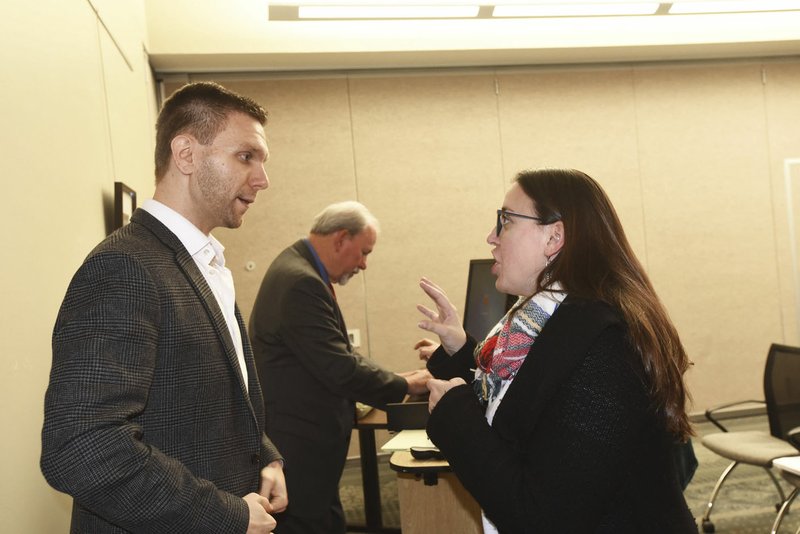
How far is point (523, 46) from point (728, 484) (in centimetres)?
353

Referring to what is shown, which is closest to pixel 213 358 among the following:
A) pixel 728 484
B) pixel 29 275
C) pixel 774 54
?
Answer: pixel 29 275

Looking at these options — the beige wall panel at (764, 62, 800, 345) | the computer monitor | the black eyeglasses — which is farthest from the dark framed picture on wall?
the beige wall panel at (764, 62, 800, 345)

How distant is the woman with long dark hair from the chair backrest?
3049 millimetres

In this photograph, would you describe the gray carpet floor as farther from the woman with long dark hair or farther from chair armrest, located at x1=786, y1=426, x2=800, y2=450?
the woman with long dark hair

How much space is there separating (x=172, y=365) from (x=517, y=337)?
2.43ft

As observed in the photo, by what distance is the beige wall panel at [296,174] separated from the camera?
580 centimetres

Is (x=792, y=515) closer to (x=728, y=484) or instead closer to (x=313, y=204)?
(x=728, y=484)

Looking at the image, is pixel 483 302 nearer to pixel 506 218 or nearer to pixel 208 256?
pixel 506 218

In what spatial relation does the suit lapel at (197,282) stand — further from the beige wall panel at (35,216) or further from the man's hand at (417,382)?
the man's hand at (417,382)

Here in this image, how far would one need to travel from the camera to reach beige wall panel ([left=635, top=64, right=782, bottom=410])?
256 inches

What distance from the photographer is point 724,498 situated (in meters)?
4.42

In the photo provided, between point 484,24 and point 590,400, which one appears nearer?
point 590,400

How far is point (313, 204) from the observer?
19.4 feet

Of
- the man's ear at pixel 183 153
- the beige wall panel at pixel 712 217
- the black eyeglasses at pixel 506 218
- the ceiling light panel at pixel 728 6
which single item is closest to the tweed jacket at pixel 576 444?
the black eyeglasses at pixel 506 218
